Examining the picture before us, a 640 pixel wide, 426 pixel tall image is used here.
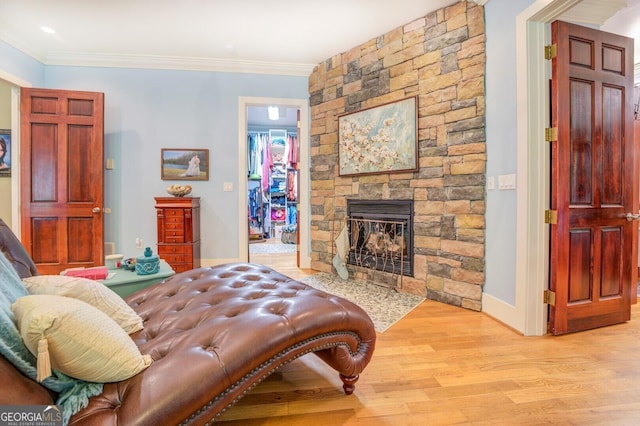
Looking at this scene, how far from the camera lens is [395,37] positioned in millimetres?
3439

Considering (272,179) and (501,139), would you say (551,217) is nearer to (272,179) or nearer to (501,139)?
(501,139)

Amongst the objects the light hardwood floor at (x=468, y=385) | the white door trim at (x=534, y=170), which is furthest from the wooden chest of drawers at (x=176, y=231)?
the white door trim at (x=534, y=170)

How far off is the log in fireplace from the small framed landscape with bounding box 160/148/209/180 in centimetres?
200

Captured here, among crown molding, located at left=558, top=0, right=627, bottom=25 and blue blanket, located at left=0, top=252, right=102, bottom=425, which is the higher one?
crown molding, located at left=558, top=0, right=627, bottom=25

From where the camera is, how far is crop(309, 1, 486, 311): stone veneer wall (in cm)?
282

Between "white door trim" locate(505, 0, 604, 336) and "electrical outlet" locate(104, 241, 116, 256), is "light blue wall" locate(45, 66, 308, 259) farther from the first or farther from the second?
"white door trim" locate(505, 0, 604, 336)

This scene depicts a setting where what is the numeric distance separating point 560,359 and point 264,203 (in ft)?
20.0

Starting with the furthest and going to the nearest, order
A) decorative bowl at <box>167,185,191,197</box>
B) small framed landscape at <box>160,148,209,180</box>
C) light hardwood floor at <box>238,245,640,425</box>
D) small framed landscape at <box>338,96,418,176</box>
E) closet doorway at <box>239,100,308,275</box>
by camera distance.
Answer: closet doorway at <box>239,100,308,275</box> < small framed landscape at <box>160,148,209,180</box> < decorative bowl at <box>167,185,191,197</box> < small framed landscape at <box>338,96,418,176</box> < light hardwood floor at <box>238,245,640,425</box>

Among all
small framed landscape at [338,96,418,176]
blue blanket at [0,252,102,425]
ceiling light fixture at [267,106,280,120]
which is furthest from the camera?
ceiling light fixture at [267,106,280,120]

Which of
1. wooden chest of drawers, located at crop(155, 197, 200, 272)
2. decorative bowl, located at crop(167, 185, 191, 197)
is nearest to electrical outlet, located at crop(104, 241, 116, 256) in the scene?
wooden chest of drawers, located at crop(155, 197, 200, 272)

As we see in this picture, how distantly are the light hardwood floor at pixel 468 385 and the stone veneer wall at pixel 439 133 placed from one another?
0.80 metres

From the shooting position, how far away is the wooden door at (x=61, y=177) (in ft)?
11.9

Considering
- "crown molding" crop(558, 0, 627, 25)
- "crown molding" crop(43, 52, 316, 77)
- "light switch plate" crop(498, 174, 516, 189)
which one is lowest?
"light switch plate" crop(498, 174, 516, 189)

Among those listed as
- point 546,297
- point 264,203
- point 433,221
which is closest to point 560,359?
point 546,297
